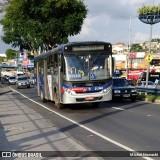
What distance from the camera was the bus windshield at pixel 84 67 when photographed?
783 inches

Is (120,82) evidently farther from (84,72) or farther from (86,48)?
(84,72)

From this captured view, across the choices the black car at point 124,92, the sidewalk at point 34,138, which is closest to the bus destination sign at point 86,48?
the sidewalk at point 34,138

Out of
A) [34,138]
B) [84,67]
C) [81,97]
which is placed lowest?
[34,138]

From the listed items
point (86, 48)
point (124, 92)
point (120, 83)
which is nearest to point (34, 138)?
point (86, 48)

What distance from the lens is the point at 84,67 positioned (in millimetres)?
19969

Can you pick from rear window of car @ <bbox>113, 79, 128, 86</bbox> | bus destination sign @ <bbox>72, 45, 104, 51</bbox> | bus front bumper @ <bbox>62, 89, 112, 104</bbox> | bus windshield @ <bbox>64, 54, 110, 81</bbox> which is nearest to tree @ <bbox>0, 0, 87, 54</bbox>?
rear window of car @ <bbox>113, 79, 128, 86</bbox>

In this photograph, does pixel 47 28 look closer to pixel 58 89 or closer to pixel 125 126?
pixel 58 89

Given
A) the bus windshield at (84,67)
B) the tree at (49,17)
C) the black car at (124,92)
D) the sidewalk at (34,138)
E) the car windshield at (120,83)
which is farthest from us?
the tree at (49,17)

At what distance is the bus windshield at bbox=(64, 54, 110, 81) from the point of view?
1989cm

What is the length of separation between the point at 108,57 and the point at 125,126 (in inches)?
267

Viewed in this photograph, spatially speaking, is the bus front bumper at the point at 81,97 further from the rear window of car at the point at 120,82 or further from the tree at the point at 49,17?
the tree at the point at 49,17

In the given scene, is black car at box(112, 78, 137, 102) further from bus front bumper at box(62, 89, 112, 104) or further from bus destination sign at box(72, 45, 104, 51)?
bus destination sign at box(72, 45, 104, 51)

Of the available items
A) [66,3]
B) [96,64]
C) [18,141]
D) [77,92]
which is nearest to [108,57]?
[96,64]

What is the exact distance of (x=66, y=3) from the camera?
43.4 m
